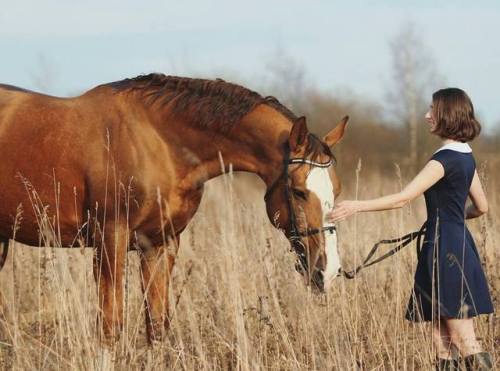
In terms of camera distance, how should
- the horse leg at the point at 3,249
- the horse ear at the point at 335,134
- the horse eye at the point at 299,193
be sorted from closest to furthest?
1. the horse eye at the point at 299,193
2. the horse ear at the point at 335,134
3. the horse leg at the point at 3,249

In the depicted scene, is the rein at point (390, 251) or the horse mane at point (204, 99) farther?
the horse mane at point (204, 99)

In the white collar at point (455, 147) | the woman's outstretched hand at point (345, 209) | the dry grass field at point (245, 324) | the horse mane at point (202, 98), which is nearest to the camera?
the woman's outstretched hand at point (345, 209)

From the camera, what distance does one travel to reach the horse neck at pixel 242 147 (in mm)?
4762

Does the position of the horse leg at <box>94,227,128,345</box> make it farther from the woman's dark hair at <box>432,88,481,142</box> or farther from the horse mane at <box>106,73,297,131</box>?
the woman's dark hair at <box>432,88,481,142</box>

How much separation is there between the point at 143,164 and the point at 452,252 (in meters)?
1.92

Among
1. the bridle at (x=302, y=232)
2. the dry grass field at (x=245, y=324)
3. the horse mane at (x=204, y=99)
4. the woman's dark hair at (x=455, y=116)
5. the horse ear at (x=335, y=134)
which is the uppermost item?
the horse mane at (x=204, y=99)

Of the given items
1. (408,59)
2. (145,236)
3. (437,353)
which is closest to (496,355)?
(437,353)

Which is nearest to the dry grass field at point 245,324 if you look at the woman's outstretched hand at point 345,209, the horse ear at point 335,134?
the woman's outstretched hand at point 345,209

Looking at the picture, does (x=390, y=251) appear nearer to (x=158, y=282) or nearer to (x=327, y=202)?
(x=327, y=202)

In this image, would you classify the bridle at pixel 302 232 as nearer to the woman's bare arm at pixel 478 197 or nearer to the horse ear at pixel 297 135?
the horse ear at pixel 297 135

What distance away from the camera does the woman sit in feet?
13.0

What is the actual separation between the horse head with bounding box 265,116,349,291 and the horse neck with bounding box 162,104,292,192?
13 centimetres

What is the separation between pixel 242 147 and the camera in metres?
4.89

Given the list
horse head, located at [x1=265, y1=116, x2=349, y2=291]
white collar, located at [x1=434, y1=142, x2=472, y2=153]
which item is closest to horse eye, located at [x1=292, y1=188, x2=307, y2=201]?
horse head, located at [x1=265, y1=116, x2=349, y2=291]
